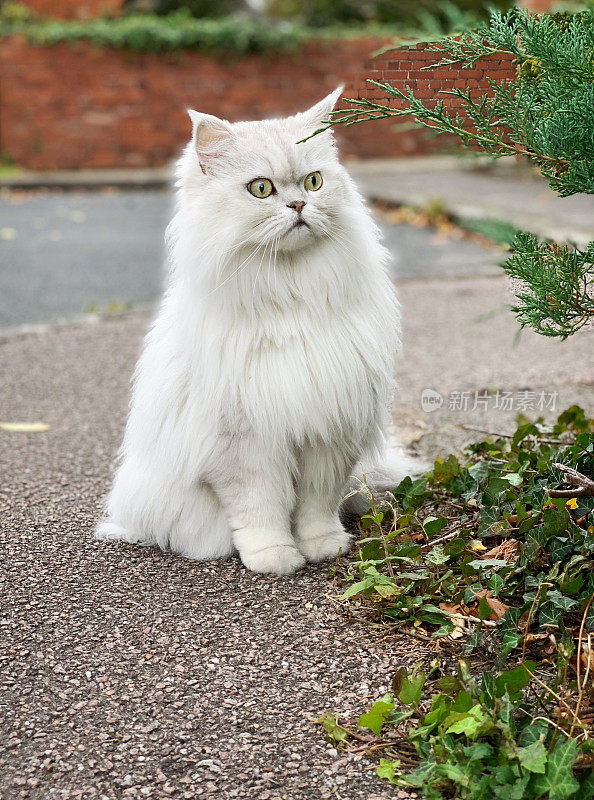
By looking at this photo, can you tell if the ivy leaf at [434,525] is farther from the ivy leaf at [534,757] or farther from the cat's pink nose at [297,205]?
the cat's pink nose at [297,205]

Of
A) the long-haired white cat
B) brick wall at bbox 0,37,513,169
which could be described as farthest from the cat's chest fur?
brick wall at bbox 0,37,513,169

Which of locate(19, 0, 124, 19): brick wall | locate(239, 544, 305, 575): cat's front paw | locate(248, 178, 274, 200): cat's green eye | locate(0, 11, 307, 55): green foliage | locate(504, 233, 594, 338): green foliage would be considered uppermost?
locate(19, 0, 124, 19): brick wall

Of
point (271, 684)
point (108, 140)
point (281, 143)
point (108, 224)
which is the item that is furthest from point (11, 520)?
point (108, 140)

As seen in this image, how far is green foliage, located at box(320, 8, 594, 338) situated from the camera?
208 centimetres

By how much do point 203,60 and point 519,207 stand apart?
5.86m

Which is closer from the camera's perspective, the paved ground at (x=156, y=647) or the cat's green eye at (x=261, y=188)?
the paved ground at (x=156, y=647)

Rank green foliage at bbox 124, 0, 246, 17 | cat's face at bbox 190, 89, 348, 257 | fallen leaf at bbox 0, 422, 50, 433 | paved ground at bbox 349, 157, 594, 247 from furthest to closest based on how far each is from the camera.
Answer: green foliage at bbox 124, 0, 246, 17
paved ground at bbox 349, 157, 594, 247
fallen leaf at bbox 0, 422, 50, 433
cat's face at bbox 190, 89, 348, 257

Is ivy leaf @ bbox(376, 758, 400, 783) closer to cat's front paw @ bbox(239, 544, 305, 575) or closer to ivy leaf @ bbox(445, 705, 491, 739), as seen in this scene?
ivy leaf @ bbox(445, 705, 491, 739)

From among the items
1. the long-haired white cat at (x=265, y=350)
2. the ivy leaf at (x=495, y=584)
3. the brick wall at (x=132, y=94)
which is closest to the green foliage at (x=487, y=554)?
the ivy leaf at (x=495, y=584)

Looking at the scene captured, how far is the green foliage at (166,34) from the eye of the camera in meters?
12.6

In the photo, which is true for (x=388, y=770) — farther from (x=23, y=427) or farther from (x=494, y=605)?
(x=23, y=427)

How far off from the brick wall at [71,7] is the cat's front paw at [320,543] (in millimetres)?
15560

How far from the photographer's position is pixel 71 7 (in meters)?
16.2

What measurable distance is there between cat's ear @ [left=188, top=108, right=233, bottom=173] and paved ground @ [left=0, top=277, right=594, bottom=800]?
1.24 meters
